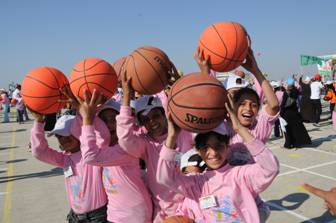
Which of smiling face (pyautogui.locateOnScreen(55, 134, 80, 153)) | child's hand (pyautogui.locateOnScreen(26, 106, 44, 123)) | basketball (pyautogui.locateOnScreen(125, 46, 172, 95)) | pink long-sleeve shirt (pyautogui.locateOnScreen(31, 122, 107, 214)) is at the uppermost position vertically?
basketball (pyautogui.locateOnScreen(125, 46, 172, 95))

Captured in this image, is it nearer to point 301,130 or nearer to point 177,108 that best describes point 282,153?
point 301,130

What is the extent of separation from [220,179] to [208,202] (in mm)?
186

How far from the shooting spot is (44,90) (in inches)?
124

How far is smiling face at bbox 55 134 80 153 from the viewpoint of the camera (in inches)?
137

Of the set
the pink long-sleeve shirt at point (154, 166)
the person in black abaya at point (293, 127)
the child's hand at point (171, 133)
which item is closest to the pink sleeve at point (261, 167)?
the child's hand at point (171, 133)

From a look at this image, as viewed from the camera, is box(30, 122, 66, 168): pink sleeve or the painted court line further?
the painted court line

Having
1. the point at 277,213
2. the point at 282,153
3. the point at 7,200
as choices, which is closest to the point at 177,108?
the point at 277,213

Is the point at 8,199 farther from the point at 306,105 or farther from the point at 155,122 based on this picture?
the point at 306,105

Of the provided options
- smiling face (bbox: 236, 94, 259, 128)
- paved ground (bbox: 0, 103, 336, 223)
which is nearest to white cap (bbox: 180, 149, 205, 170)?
smiling face (bbox: 236, 94, 259, 128)

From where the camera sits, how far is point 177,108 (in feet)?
7.95

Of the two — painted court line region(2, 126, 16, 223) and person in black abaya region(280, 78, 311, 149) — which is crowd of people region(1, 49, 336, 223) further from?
person in black abaya region(280, 78, 311, 149)

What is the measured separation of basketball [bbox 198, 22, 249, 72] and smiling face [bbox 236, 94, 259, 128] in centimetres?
32

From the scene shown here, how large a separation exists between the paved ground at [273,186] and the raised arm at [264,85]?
117 inches

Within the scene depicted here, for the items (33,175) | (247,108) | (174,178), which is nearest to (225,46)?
(247,108)
